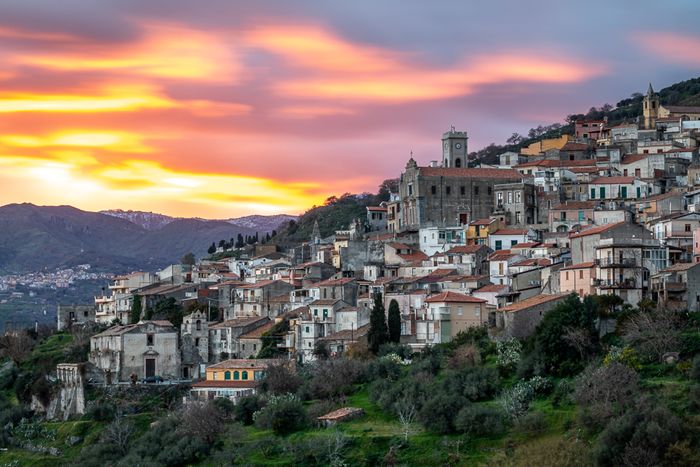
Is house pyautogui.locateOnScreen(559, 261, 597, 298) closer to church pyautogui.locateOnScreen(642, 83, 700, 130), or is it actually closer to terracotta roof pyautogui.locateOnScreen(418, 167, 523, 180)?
terracotta roof pyautogui.locateOnScreen(418, 167, 523, 180)

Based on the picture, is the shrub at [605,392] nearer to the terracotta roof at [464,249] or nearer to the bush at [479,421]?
the bush at [479,421]

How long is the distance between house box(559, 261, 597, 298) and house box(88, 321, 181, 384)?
2518cm

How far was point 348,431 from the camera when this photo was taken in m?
61.2

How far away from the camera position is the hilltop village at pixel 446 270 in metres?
67.5

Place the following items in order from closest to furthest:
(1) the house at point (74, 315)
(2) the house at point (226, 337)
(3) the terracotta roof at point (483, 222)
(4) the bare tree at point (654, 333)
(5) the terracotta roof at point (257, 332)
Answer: (4) the bare tree at point (654, 333)
(5) the terracotta roof at point (257, 332)
(2) the house at point (226, 337)
(3) the terracotta roof at point (483, 222)
(1) the house at point (74, 315)

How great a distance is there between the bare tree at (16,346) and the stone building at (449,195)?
2822cm

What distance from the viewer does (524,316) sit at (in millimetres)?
66312

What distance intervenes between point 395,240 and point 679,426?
45.6 metres

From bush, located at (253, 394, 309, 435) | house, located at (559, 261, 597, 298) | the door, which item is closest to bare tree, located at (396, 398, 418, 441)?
bush, located at (253, 394, 309, 435)

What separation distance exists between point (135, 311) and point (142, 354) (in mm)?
11498

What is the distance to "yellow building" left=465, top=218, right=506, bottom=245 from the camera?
88.9 metres

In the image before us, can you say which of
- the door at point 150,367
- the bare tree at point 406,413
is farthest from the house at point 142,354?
the bare tree at point 406,413

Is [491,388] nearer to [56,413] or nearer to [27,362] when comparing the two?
[56,413]

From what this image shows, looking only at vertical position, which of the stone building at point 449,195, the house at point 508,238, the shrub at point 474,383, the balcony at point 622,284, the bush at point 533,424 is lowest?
the bush at point 533,424
